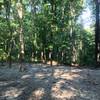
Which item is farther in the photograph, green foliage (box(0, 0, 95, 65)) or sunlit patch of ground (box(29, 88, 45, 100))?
green foliage (box(0, 0, 95, 65))

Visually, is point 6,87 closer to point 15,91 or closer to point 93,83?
point 15,91

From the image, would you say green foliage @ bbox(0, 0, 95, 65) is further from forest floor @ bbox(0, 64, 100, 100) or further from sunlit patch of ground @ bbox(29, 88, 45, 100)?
sunlit patch of ground @ bbox(29, 88, 45, 100)

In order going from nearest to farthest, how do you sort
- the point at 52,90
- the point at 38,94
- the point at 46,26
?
the point at 38,94, the point at 52,90, the point at 46,26

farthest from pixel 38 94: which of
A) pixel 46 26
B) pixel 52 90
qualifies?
pixel 46 26

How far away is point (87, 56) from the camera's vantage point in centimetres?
A: 4722

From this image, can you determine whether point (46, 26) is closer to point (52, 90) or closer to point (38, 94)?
point (52, 90)

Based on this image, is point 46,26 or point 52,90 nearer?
point 52,90

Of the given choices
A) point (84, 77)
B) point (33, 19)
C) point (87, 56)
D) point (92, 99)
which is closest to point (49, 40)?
point (33, 19)

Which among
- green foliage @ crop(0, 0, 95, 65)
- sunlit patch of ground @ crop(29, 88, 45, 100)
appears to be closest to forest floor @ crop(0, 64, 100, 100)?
sunlit patch of ground @ crop(29, 88, 45, 100)

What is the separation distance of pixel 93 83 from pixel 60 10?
2450 cm

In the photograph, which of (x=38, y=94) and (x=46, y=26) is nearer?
(x=38, y=94)

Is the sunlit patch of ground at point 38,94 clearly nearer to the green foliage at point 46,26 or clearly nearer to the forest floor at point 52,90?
the forest floor at point 52,90

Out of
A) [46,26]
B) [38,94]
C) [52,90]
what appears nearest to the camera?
[38,94]

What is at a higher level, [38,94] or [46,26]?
[46,26]
